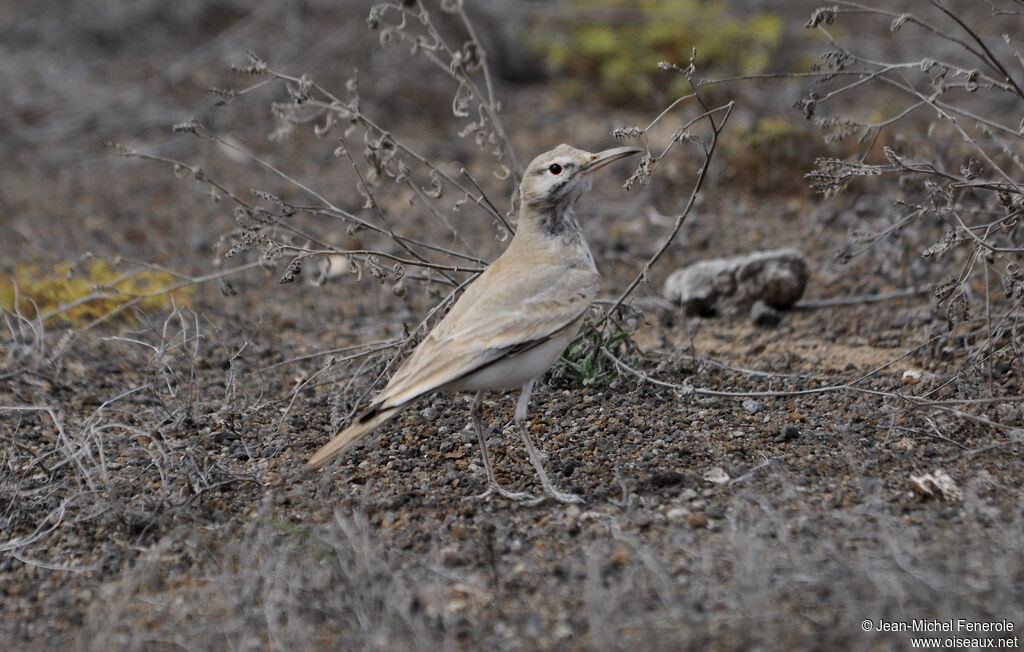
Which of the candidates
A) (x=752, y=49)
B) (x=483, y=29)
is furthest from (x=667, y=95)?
(x=483, y=29)

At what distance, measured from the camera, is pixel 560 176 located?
16.5 ft

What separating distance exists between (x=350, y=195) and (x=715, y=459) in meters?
5.54

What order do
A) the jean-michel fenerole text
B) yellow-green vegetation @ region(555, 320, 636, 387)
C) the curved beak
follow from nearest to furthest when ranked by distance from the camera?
the jean-michel fenerole text < the curved beak < yellow-green vegetation @ region(555, 320, 636, 387)

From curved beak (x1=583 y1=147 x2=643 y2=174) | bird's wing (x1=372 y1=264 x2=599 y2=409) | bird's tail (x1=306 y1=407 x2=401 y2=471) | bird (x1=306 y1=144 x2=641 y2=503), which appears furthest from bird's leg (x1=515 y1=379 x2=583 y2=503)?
curved beak (x1=583 y1=147 x2=643 y2=174)

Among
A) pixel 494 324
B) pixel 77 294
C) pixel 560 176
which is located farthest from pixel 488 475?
pixel 77 294

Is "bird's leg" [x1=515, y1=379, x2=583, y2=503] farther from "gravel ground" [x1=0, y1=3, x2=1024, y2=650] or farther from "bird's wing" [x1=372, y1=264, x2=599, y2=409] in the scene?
"bird's wing" [x1=372, y1=264, x2=599, y2=409]

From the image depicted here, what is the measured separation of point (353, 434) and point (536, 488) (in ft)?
3.12

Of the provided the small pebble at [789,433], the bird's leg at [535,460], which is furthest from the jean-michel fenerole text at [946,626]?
the small pebble at [789,433]

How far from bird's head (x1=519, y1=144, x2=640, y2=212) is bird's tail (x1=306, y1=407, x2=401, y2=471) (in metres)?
1.31

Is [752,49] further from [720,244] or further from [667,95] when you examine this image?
[720,244]

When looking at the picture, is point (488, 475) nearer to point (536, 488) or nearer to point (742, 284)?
point (536, 488)

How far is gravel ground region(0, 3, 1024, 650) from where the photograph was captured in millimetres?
3670

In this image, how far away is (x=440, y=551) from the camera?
429 centimetres

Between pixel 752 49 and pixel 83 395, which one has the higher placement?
pixel 752 49
